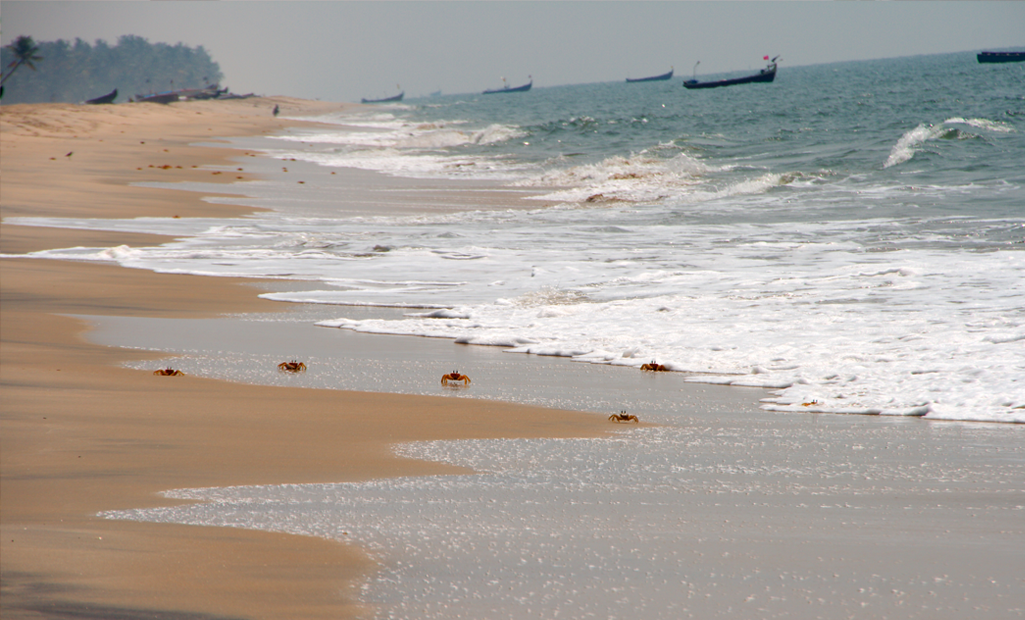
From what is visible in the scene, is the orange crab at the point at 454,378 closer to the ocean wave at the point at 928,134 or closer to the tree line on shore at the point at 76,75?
the ocean wave at the point at 928,134

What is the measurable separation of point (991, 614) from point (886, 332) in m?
3.83

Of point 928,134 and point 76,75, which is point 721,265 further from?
point 76,75

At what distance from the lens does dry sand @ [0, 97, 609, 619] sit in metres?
2.11

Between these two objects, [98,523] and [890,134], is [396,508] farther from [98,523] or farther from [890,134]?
[890,134]

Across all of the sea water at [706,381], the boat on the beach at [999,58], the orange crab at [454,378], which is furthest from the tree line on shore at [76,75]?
the orange crab at [454,378]

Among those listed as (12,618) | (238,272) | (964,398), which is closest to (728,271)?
(964,398)

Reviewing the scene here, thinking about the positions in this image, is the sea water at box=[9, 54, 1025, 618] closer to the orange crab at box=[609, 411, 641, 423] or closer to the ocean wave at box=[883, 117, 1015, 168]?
the orange crab at box=[609, 411, 641, 423]

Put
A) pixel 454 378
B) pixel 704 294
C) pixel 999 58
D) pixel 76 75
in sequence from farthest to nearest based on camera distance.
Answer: pixel 76 75 < pixel 999 58 < pixel 704 294 < pixel 454 378

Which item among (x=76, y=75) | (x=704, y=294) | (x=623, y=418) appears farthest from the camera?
(x=76, y=75)

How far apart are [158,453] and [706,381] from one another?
2989mm

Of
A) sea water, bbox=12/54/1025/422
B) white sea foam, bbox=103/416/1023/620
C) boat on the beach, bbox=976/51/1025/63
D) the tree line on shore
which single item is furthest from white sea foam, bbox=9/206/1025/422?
the tree line on shore

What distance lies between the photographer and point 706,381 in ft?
16.1

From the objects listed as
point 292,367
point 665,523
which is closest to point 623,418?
point 665,523

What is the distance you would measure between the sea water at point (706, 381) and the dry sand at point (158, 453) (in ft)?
0.49
